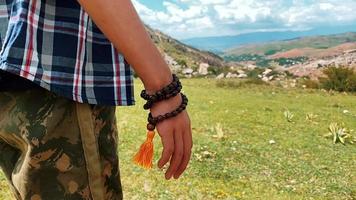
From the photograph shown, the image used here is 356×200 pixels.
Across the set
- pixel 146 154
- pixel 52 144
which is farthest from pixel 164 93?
pixel 52 144

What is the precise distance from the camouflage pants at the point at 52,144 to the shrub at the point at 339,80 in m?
24.3

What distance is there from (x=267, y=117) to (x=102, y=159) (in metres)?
11.4

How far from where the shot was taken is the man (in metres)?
1.44

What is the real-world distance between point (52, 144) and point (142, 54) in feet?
1.23

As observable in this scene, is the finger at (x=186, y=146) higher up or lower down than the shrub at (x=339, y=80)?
higher up

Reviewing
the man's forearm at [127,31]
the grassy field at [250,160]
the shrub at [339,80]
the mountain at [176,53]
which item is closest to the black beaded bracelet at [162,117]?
the man's forearm at [127,31]

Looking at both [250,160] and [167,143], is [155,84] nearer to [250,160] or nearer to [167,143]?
[167,143]

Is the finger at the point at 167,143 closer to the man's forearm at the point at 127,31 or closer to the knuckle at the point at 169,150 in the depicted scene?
the knuckle at the point at 169,150

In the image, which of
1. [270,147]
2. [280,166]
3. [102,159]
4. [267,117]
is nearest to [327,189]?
[280,166]

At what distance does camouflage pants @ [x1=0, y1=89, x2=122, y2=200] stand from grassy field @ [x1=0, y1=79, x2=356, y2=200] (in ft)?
13.3

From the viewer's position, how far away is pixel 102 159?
160 cm

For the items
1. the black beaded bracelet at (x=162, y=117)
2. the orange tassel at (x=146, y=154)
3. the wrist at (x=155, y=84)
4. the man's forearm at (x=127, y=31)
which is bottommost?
the orange tassel at (x=146, y=154)

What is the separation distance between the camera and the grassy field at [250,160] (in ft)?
19.9

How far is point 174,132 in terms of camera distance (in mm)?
1459
